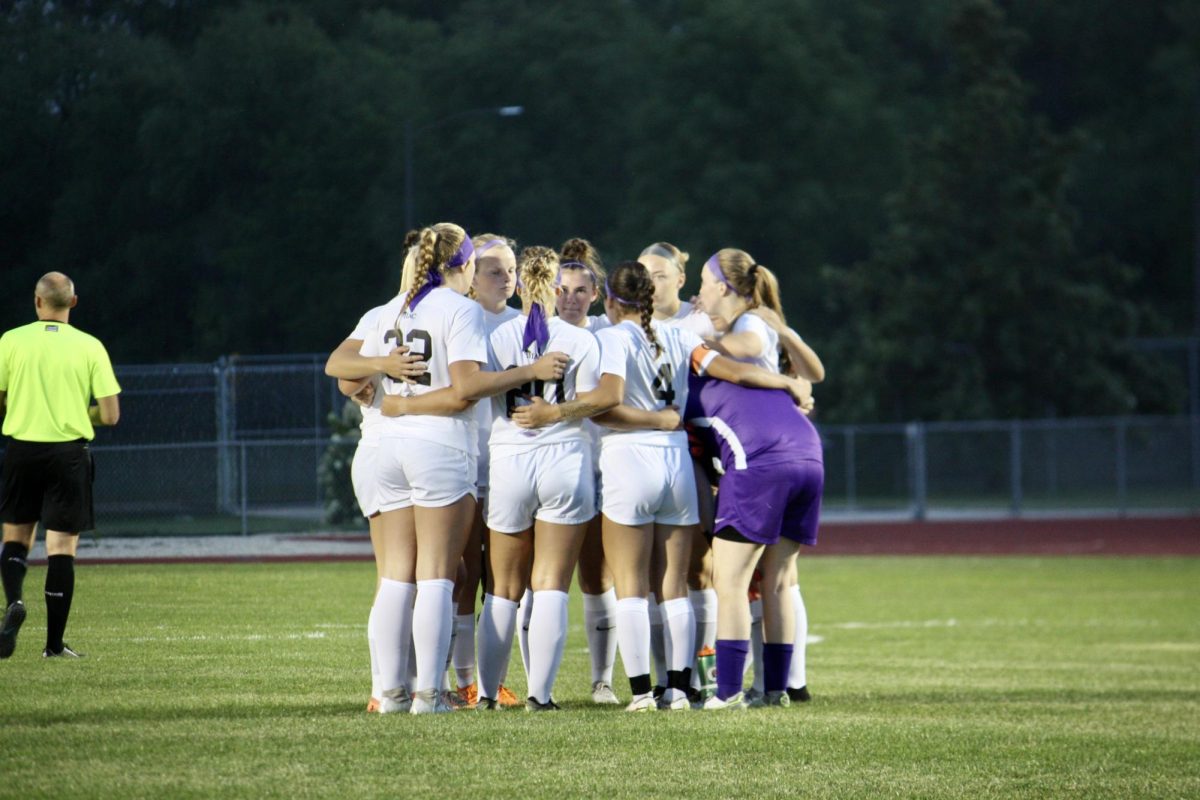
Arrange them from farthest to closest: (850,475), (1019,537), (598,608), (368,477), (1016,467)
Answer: (850,475) < (1016,467) < (1019,537) < (598,608) < (368,477)

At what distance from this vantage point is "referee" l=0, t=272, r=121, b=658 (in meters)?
7.25

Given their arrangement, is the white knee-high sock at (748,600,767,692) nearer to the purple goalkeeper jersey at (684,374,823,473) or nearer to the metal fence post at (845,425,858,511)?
the purple goalkeeper jersey at (684,374,823,473)

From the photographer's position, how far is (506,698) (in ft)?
26.3

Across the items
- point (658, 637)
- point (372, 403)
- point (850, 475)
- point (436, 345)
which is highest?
point (436, 345)

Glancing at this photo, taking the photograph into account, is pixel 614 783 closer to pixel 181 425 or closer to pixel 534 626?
pixel 534 626

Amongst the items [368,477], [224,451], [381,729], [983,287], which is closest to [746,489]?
[368,477]

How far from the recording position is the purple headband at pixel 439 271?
23.9 feet

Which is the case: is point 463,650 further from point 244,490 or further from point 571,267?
point 244,490

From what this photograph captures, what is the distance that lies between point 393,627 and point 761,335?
2268 mm

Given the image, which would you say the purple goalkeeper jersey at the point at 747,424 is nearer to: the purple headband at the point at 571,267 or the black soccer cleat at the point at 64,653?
the purple headband at the point at 571,267

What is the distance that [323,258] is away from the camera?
43.6 feet

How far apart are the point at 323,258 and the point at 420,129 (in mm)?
4133

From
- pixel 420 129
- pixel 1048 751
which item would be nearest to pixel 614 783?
pixel 1048 751

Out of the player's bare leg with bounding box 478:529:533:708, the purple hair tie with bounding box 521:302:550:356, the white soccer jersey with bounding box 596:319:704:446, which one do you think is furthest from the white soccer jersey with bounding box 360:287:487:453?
the white soccer jersey with bounding box 596:319:704:446
